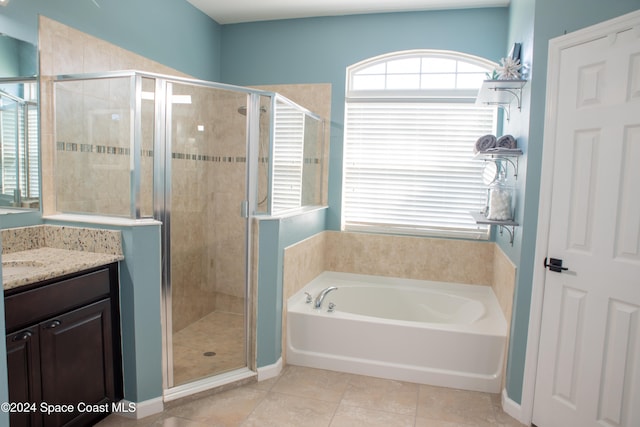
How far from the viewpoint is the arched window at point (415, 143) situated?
3.71m

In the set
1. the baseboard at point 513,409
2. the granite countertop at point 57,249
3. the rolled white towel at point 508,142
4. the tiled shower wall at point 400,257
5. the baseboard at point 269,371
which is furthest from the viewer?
the tiled shower wall at point 400,257

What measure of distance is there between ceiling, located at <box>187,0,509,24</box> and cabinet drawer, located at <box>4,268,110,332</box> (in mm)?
2624

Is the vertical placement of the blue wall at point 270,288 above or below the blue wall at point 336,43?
below

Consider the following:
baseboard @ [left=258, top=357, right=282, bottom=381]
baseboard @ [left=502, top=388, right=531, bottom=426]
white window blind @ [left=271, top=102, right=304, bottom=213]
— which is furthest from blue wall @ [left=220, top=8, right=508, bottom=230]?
baseboard @ [left=502, top=388, right=531, bottom=426]

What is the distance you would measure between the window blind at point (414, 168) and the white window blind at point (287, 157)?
29.3 inches

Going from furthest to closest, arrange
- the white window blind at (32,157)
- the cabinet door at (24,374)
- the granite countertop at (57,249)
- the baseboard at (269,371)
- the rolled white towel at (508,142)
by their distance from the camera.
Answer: the baseboard at (269,371) < the rolled white towel at (508,142) < the white window blind at (32,157) < the granite countertop at (57,249) < the cabinet door at (24,374)

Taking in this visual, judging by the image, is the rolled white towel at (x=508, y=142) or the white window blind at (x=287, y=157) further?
the white window blind at (x=287, y=157)

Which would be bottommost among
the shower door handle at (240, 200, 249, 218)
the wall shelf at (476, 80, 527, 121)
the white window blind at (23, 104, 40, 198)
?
the shower door handle at (240, 200, 249, 218)

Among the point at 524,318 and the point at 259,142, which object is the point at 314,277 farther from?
the point at 524,318

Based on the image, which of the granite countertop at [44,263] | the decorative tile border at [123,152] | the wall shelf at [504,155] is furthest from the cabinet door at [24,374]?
the wall shelf at [504,155]

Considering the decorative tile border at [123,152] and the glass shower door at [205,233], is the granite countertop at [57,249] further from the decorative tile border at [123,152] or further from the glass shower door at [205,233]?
the decorative tile border at [123,152]

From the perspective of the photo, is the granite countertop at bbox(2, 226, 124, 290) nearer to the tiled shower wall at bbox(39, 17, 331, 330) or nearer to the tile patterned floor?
the tiled shower wall at bbox(39, 17, 331, 330)

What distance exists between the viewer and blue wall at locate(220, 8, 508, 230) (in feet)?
11.8

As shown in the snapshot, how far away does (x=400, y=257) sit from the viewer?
3.87 meters
